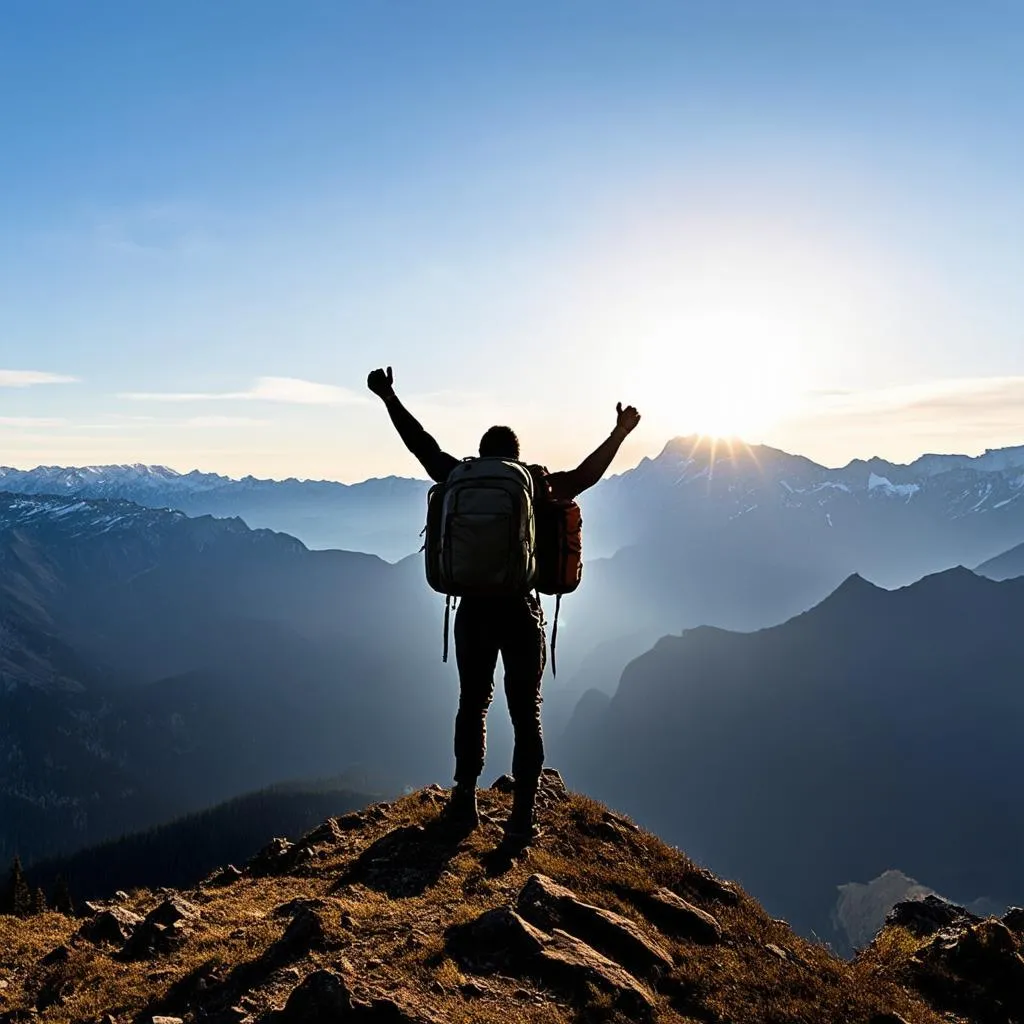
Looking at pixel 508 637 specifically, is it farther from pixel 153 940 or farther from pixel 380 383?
pixel 153 940

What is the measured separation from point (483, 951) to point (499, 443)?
636 centimetres

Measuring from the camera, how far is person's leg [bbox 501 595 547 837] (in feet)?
34.0

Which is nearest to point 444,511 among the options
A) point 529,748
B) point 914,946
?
point 529,748

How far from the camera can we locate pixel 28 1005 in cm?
826

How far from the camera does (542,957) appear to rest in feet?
24.7

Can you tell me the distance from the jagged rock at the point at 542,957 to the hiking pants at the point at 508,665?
99.2 inches

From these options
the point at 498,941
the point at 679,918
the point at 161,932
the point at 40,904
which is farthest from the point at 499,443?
the point at 40,904

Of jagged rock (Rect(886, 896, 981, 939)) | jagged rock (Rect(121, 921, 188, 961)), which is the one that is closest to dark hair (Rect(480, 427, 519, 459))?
jagged rock (Rect(121, 921, 188, 961))

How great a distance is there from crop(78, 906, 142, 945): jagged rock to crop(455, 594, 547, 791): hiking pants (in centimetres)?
502

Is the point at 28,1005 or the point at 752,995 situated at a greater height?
the point at 752,995

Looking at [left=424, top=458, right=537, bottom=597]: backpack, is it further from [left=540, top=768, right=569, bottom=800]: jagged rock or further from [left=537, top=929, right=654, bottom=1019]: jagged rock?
[left=540, top=768, right=569, bottom=800]: jagged rock

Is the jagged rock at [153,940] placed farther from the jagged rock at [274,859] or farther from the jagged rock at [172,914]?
the jagged rock at [274,859]

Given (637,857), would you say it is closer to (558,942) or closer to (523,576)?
(558,942)

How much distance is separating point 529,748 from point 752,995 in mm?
4202
